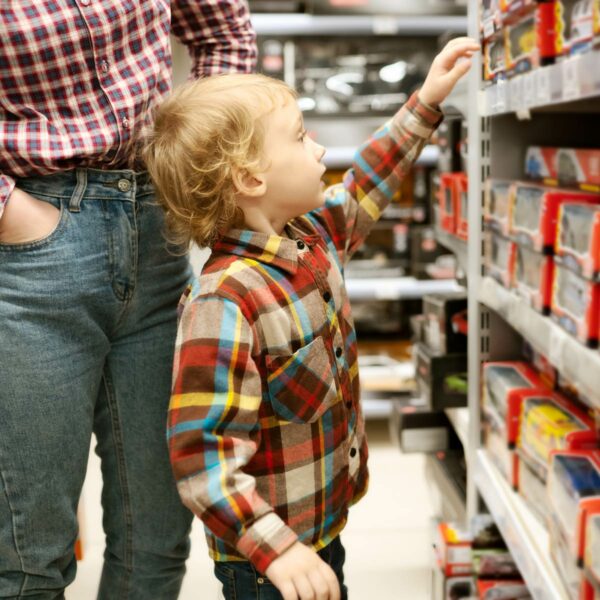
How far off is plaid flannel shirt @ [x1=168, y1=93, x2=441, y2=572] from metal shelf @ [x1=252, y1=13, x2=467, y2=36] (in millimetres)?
2167

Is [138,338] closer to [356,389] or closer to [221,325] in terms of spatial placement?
[221,325]

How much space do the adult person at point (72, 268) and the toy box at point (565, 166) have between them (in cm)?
67

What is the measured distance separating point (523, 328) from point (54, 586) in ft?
2.73

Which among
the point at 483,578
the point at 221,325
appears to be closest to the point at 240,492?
the point at 221,325

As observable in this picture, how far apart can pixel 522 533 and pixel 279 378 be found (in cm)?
58

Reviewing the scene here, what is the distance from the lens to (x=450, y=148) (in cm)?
208

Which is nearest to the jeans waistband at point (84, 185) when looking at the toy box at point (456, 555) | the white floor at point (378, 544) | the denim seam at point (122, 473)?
the denim seam at point (122, 473)

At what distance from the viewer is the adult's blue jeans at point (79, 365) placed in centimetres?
108

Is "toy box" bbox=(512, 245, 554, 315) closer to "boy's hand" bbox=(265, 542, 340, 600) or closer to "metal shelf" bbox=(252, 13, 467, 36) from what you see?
"boy's hand" bbox=(265, 542, 340, 600)

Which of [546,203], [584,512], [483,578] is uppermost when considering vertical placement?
[546,203]

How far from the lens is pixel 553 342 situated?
120cm

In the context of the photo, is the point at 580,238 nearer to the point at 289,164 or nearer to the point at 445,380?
the point at 289,164

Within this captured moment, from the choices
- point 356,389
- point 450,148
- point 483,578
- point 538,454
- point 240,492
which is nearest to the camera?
point 240,492

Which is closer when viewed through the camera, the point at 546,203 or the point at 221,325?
the point at 221,325
